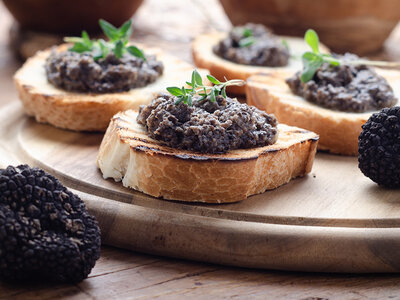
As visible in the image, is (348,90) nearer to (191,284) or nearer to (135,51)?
(135,51)

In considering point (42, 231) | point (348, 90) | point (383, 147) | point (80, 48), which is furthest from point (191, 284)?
point (80, 48)

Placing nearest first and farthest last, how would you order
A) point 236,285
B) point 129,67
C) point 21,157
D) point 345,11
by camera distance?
point 236,285, point 21,157, point 129,67, point 345,11

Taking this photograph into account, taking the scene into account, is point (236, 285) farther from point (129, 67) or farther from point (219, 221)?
point (129, 67)

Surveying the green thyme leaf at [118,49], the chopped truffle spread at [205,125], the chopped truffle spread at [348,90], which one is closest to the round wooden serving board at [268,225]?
the chopped truffle spread at [205,125]

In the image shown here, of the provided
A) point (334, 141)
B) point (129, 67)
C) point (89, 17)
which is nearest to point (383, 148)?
point (334, 141)

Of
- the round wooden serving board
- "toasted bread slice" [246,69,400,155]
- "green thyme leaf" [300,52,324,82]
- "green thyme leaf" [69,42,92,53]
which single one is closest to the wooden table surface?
the round wooden serving board

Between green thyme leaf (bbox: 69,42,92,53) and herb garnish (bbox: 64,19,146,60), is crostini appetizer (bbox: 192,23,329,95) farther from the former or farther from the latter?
green thyme leaf (bbox: 69,42,92,53)
